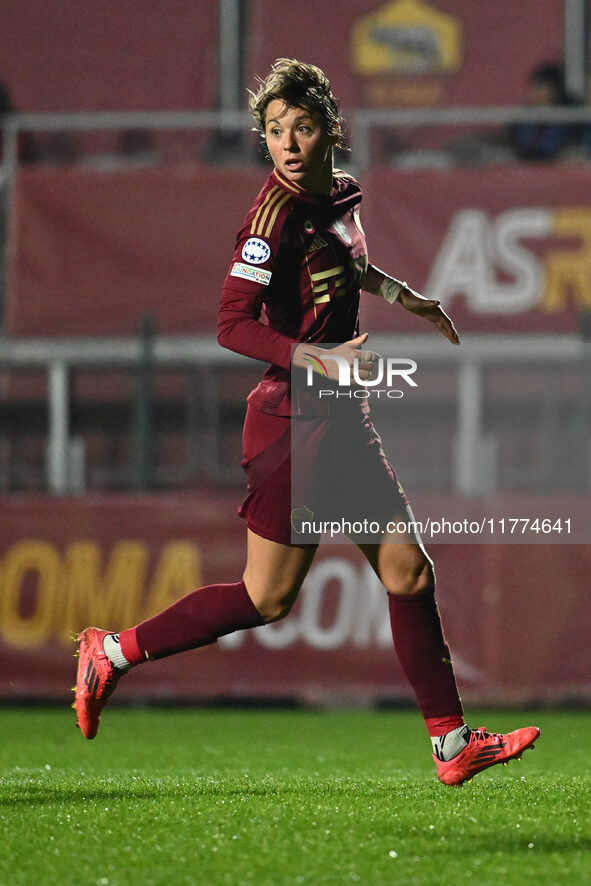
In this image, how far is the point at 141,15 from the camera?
13.2 meters

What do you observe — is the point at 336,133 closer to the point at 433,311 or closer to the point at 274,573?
the point at 433,311

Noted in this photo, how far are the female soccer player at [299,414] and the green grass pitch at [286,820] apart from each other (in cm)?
29

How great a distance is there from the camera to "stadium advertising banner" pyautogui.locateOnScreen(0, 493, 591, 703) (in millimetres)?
8414

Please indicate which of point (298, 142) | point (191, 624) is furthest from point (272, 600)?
point (298, 142)

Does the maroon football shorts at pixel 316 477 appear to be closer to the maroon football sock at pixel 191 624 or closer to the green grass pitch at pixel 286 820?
the maroon football sock at pixel 191 624

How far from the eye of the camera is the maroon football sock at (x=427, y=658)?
4.30m

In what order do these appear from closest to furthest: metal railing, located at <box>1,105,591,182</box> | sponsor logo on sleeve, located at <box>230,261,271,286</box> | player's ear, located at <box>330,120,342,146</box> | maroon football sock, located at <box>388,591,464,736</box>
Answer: sponsor logo on sleeve, located at <box>230,261,271,286</box>
player's ear, located at <box>330,120,342,146</box>
maroon football sock, located at <box>388,591,464,736</box>
metal railing, located at <box>1,105,591,182</box>

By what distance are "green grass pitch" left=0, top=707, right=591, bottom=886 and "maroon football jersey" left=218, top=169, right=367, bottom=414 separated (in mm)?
1231

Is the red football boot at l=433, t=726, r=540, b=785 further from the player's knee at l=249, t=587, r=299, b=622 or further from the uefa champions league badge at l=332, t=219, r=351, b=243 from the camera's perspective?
the uefa champions league badge at l=332, t=219, r=351, b=243

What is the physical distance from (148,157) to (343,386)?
8.09 m

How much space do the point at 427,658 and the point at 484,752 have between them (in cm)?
33

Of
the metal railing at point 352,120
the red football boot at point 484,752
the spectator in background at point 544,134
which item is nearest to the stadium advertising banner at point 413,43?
the metal railing at point 352,120

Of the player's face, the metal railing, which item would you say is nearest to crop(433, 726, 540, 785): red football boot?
the player's face

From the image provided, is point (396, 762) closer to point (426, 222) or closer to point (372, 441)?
point (372, 441)
